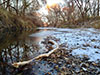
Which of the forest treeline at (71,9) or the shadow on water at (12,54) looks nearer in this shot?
the shadow on water at (12,54)

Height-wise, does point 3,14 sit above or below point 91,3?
below

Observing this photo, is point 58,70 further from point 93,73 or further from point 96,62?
point 96,62

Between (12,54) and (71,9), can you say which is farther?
(71,9)

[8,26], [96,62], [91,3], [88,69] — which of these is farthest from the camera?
[91,3]

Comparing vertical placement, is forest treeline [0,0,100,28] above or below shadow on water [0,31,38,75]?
above

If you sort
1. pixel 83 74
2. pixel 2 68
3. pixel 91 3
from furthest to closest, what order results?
pixel 91 3, pixel 2 68, pixel 83 74

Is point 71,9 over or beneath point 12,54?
over

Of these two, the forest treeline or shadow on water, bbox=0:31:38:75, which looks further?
the forest treeline

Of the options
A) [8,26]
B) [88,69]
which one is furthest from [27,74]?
[8,26]

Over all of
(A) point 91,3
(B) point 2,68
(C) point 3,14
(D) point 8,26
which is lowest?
(B) point 2,68

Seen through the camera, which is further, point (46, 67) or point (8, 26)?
point (8, 26)

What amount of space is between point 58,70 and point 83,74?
462 mm

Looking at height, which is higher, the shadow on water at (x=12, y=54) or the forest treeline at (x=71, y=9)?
the forest treeline at (x=71, y=9)

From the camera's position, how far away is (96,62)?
1783mm
